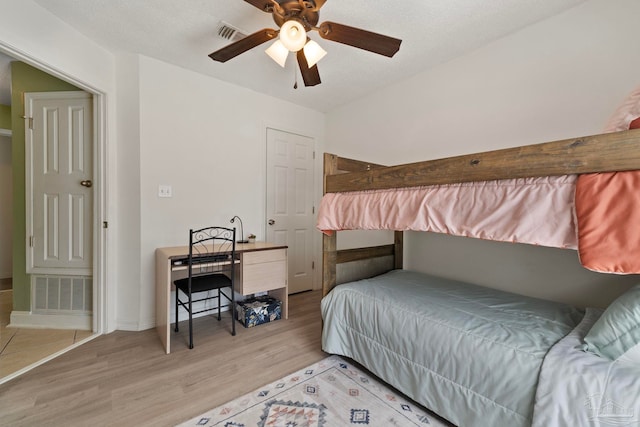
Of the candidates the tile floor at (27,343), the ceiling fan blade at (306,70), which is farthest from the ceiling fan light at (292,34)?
the tile floor at (27,343)

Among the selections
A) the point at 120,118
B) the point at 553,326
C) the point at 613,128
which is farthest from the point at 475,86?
the point at 120,118

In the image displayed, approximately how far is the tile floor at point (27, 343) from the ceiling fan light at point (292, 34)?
111 inches

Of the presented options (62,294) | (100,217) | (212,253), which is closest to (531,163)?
(212,253)

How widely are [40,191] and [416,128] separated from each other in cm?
370

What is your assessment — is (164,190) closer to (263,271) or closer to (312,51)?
(263,271)

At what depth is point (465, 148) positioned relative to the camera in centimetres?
236

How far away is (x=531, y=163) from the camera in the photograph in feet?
3.79

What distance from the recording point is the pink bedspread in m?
1.09

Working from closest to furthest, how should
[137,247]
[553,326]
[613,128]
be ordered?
[613,128] → [553,326] → [137,247]

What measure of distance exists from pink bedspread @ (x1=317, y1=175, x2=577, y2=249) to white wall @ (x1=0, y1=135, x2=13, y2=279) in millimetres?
5177

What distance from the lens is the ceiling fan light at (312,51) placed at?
1.74m

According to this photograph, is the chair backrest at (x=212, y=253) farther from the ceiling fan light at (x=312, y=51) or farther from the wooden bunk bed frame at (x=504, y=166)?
the ceiling fan light at (x=312, y=51)

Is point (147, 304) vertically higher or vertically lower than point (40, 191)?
lower

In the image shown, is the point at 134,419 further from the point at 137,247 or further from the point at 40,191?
the point at 40,191
